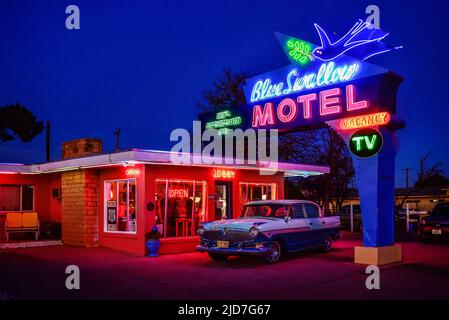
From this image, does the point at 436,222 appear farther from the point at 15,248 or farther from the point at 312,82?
the point at 15,248

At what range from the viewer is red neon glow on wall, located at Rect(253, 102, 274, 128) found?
52.7ft

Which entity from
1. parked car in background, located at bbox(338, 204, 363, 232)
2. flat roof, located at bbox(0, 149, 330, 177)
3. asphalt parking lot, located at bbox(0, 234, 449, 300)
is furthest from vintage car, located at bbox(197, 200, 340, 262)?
parked car in background, located at bbox(338, 204, 363, 232)

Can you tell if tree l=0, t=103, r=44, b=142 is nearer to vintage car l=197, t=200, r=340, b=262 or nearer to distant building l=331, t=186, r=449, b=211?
vintage car l=197, t=200, r=340, b=262

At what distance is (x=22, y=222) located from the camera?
18.3 meters

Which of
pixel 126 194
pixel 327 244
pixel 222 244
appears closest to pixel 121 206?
pixel 126 194

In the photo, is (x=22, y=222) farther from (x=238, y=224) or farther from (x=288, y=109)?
(x=288, y=109)

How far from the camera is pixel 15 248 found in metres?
16.7

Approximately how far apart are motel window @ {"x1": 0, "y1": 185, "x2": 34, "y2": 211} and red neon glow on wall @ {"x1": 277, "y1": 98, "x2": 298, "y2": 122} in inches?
418

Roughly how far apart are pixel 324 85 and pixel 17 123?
23986mm

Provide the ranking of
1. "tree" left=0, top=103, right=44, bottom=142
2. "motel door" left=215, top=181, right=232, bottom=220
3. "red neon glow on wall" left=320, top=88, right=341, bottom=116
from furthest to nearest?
"tree" left=0, top=103, right=44, bottom=142 < "motel door" left=215, top=181, right=232, bottom=220 < "red neon glow on wall" left=320, top=88, right=341, bottom=116

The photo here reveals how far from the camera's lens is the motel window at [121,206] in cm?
1558

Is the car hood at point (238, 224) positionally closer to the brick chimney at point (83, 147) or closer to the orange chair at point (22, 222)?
the brick chimney at point (83, 147)
